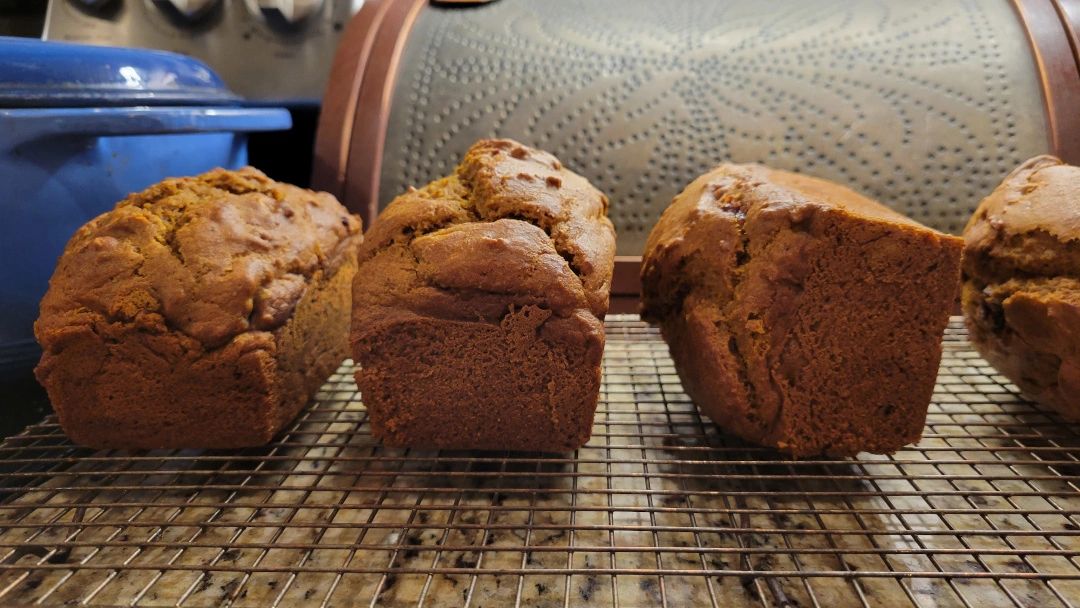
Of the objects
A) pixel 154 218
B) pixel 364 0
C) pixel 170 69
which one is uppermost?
pixel 364 0

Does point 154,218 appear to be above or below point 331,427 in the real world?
above

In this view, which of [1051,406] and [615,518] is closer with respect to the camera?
[615,518]

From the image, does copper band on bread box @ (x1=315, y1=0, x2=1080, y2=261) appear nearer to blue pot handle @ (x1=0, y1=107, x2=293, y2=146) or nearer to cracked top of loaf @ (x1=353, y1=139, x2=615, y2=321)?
blue pot handle @ (x1=0, y1=107, x2=293, y2=146)

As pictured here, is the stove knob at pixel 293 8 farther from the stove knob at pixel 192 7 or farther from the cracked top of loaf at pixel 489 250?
the cracked top of loaf at pixel 489 250

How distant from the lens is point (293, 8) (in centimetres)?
242

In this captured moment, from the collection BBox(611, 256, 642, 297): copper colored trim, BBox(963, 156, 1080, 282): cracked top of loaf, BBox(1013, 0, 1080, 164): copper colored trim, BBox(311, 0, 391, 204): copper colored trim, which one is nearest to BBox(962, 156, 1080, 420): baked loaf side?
BBox(963, 156, 1080, 282): cracked top of loaf

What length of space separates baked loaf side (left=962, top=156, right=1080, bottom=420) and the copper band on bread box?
480mm

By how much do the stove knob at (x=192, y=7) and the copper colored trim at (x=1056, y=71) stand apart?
294cm

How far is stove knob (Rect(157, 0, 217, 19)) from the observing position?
240 centimetres

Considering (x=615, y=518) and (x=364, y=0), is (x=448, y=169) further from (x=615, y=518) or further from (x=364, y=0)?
(x=615, y=518)

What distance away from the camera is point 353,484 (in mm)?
1269

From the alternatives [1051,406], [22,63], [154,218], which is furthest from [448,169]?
[1051,406]

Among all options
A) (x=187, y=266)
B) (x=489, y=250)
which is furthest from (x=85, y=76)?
(x=489, y=250)

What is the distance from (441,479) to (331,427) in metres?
0.38
